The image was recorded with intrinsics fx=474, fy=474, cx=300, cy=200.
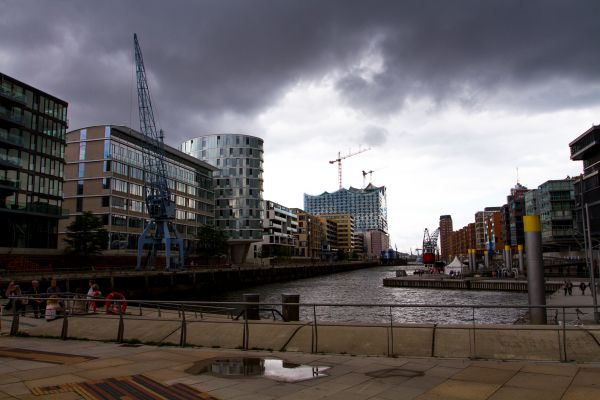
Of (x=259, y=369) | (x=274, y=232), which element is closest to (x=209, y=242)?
(x=274, y=232)

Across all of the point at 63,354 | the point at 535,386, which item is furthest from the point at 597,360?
the point at 63,354

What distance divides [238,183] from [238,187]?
124 centimetres

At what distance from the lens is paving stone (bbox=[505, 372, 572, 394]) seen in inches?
369

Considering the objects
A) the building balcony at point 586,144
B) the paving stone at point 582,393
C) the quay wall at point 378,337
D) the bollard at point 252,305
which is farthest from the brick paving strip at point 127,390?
the building balcony at point 586,144

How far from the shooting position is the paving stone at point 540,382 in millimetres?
9373

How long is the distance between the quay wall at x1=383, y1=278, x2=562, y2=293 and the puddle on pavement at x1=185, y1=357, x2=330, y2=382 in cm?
6369

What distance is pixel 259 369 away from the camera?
454 inches

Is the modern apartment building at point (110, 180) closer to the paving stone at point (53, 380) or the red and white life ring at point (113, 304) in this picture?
the red and white life ring at point (113, 304)

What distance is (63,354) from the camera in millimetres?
13594

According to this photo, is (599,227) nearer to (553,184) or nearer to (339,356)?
(553,184)

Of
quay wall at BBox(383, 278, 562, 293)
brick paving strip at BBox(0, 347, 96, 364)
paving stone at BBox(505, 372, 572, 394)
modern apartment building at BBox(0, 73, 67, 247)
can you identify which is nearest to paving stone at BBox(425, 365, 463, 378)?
paving stone at BBox(505, 372, 572, 394)

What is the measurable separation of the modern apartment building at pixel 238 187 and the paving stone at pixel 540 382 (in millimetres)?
134473

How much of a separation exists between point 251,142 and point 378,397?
142 m

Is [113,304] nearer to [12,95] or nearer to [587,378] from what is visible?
[587,378]
